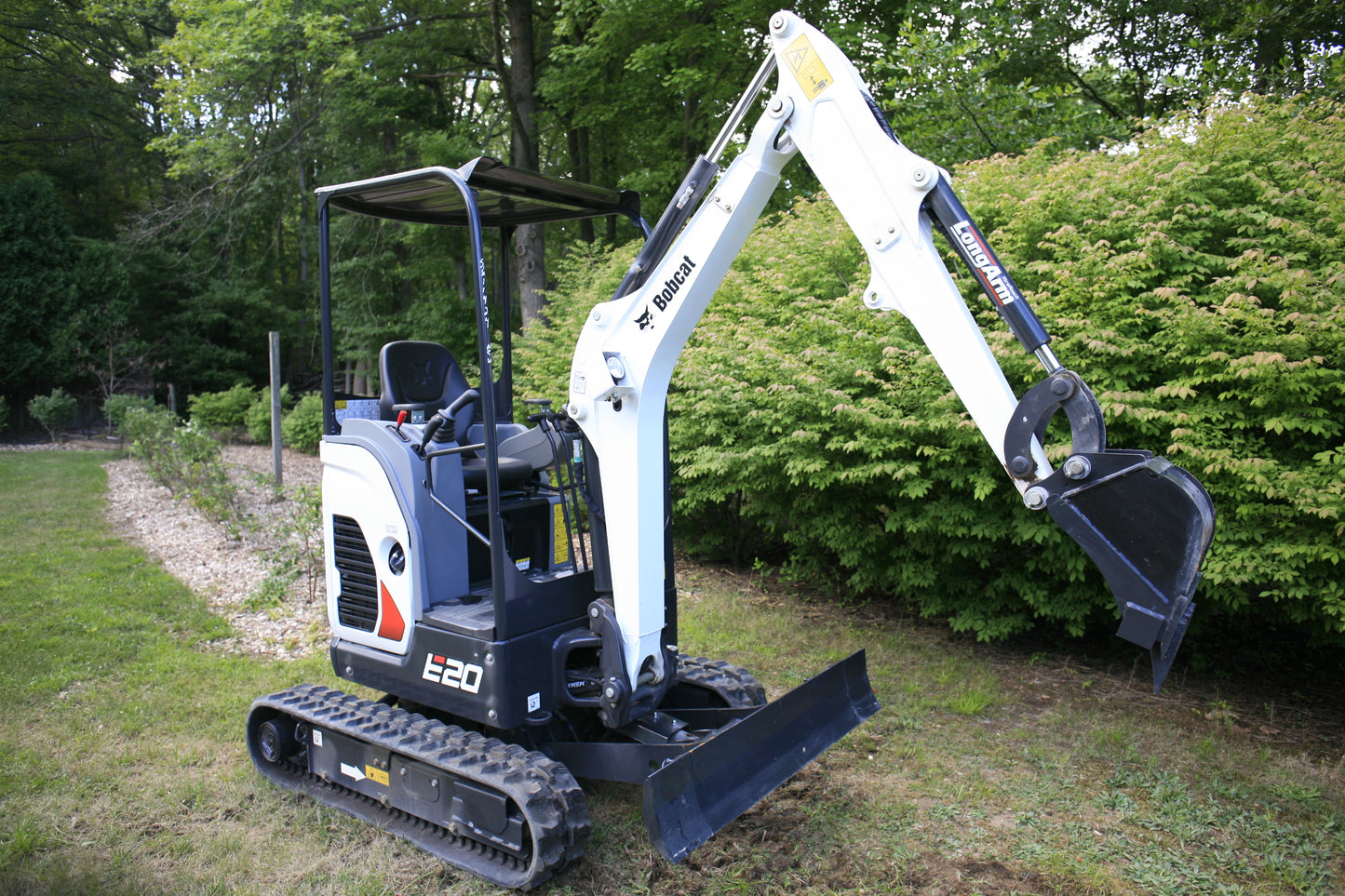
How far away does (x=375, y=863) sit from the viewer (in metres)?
3.42

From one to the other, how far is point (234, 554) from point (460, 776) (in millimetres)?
6402

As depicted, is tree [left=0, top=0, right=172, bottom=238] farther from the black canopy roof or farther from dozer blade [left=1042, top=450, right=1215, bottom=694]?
dozer blade [left=1042, top=450, right=1215, bottom=694]

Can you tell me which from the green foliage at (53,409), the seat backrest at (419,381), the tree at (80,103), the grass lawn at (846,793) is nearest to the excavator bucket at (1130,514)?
the grass lawn at (846,793)

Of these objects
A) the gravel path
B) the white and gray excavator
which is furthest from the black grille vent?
the gravel path

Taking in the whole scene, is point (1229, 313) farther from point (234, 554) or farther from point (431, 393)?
point (234, 554)

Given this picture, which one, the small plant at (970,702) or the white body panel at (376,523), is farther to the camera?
the small plant at (970,702)

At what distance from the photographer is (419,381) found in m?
4.45

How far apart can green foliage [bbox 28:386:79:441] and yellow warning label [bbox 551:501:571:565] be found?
18694mm

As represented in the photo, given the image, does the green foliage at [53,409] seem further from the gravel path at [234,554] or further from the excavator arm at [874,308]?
the excavator arm at [874,308]

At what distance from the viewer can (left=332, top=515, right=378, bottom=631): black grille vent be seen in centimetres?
404

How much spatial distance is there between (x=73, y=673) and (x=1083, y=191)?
6.95 m

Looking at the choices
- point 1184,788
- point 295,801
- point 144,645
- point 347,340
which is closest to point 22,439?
point 347,340

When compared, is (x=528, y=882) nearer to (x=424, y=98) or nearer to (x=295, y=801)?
(x=295, y=801)

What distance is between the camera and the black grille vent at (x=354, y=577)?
4043mm
